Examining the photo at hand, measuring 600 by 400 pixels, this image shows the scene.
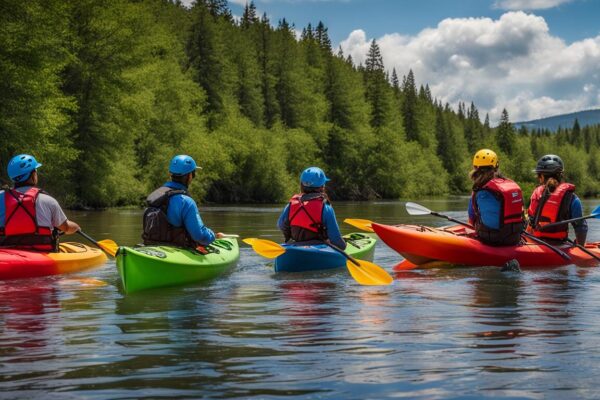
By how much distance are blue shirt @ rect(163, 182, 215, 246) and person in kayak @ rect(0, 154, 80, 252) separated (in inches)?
51.7

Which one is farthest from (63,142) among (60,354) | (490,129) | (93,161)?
(490,129)

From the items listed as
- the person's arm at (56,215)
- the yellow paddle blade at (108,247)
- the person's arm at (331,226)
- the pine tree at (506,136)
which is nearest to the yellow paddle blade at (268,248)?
the person's arm at (331,226)

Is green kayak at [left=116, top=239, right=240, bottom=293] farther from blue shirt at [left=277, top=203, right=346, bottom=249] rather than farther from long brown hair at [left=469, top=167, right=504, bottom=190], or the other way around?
long brown hair at [left=469, top=167, right=504, bottom=190]

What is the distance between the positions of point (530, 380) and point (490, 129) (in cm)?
16333

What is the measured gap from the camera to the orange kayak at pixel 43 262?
8.72 metres

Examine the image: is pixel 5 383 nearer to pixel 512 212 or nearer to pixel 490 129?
pixel 512 212

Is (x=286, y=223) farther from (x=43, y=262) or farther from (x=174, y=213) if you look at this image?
(x=43, y=262)

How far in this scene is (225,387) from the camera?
423 cm

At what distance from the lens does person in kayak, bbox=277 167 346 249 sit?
9680 mm

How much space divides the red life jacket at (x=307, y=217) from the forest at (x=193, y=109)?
15408 millimetres

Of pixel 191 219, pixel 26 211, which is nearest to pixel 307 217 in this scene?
pixel 191 219

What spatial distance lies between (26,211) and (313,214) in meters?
3.43

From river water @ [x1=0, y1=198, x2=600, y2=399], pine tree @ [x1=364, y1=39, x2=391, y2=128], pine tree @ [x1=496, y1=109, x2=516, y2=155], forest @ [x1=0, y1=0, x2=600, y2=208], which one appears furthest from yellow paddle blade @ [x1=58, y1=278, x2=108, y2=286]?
pine tree @ [x1=496, y1=109, x2=516, y2=155]

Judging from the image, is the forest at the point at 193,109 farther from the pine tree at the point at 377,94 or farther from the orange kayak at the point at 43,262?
the orange kayak at the point at 43,262
